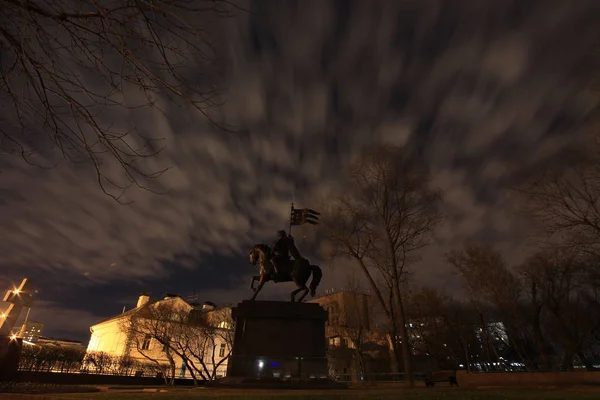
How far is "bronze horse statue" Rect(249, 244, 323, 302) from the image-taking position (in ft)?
38.6

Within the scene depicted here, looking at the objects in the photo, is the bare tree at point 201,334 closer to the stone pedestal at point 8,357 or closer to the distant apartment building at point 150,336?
the distant apartment building at point 150,336

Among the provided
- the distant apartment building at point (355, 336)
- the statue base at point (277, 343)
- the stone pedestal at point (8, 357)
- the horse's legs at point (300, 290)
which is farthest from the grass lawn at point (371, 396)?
the distant apartment building at point (355, 336)

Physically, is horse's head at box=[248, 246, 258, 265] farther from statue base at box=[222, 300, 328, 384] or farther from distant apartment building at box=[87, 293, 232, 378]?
distant apartment building at box=[87, 293, 232, 378]

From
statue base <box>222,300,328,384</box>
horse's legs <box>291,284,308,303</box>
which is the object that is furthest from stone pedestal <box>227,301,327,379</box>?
horse's legs <box>291,284,308,303</box>

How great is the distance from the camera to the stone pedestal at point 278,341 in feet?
31.7

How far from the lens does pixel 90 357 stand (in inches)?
1064

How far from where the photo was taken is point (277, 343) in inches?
407

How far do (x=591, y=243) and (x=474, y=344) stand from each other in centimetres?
4335

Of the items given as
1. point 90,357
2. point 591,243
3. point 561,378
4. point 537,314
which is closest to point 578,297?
point 537,314

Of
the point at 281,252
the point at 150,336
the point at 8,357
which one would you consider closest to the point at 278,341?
the point at 281,252

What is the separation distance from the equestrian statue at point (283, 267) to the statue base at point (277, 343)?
2.93ft

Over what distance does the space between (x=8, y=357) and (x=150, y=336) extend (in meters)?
16.8

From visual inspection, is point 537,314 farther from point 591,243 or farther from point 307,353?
point 307,353

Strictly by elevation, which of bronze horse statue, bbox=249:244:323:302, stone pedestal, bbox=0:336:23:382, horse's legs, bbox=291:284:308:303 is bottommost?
stone pedestal, bbox=0:336:23:382
